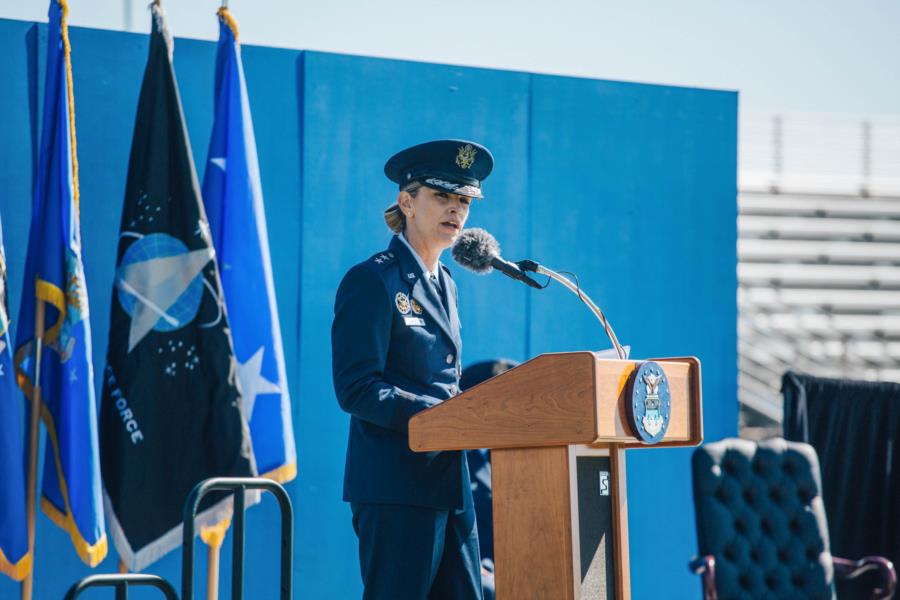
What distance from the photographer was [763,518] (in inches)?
168

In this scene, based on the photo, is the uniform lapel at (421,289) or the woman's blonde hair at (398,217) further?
the woman's blonde hair at (398,217)

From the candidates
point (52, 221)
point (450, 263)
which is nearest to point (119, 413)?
point (52, 221)

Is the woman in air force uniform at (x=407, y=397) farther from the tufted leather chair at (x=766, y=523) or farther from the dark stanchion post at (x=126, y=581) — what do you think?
the tufted leather chair at (x=766, y=523)

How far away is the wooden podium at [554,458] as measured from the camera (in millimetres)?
2396

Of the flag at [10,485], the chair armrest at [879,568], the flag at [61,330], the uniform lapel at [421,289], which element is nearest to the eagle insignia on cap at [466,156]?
the uniform lapel at [421,289]

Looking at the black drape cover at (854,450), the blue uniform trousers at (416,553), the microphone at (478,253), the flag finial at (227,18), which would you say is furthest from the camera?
the black drape cover at (854,450)

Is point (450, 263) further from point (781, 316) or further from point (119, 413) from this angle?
point (781, 316)

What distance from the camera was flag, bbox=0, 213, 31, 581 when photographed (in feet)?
11.8

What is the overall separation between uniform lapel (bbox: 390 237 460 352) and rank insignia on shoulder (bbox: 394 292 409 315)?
0.11 ft

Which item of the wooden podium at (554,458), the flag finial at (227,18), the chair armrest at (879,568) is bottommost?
the chair armrest at (879,568)

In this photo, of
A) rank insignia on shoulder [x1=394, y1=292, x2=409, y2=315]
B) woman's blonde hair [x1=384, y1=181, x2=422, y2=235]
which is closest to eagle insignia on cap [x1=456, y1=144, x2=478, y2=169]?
woman's blonde hair [x1=384, y1=181, x2=422, y2=235]

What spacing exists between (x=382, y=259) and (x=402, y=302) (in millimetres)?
119

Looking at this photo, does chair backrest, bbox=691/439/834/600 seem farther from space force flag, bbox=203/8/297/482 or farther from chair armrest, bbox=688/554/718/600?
space force flag, bbox=203/8/297/482

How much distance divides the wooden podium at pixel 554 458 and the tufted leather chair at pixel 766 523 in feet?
5.14
